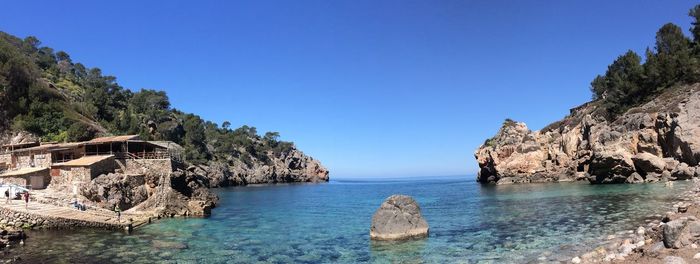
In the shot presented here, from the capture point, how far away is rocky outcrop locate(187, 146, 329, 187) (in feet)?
420

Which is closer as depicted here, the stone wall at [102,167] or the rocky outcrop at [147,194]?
the rocky outcrop at [147,194]

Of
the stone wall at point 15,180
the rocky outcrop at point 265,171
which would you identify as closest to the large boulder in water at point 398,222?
the stone wall at point 15,180

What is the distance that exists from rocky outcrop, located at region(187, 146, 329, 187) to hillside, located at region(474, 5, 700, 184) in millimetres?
73193

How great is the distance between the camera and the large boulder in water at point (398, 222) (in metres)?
27.2

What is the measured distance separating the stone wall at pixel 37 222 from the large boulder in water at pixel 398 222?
21104mm

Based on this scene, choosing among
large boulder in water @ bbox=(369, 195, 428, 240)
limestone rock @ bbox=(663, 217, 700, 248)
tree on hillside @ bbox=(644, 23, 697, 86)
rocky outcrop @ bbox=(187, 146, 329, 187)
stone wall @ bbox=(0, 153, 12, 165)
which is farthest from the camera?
rocky outcrop @ bbox=(187, 146, 329, 187)

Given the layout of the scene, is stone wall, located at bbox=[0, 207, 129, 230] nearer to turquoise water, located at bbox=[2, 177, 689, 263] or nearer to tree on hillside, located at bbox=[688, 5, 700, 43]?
turquoise water, located at bbox=[2, 177, 689, 263]

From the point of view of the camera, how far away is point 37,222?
3416cm

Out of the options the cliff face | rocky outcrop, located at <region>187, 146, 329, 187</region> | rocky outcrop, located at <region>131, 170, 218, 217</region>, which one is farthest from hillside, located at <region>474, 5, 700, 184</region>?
rocky outcrop, located at <region>187, 146, 329, 187</region>

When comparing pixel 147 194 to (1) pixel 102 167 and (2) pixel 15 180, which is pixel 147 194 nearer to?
(1) pixel 102 167

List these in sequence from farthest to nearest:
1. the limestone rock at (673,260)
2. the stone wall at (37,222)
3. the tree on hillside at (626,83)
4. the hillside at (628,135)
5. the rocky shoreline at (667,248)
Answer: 1. the tree on hillside at (626,83)
2. the hillside at (628,135)
3. the stone wall at (37,222)
4. the rocky shoreline at (667,248)
5. the limestone rock at (673,260)

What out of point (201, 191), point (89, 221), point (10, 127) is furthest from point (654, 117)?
point (10, 127)

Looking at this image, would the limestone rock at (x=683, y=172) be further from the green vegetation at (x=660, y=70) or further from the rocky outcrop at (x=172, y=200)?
the rocky outcrop at (x=172, y=200)

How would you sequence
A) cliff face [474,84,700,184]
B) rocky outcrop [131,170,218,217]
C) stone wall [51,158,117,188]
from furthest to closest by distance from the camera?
cliff face [474,84,700,184] → rocky outcrop [131,170,218,217] → stone wall [51,158,117,188]
